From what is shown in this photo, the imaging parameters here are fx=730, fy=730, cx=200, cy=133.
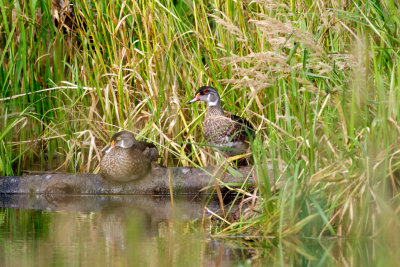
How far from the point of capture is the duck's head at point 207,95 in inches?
270

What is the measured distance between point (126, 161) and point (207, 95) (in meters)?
1.02

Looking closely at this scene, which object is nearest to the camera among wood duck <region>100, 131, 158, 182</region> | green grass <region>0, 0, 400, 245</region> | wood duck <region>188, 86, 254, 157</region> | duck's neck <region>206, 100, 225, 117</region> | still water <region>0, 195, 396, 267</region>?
still water <region>0, 195, 396, 267</region>

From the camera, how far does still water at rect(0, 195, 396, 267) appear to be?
364 cm

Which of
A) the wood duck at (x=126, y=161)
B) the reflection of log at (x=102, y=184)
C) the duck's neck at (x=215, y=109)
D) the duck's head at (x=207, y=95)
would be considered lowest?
the reflection of log at (x=102, y=184)

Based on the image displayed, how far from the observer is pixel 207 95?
6898 mm

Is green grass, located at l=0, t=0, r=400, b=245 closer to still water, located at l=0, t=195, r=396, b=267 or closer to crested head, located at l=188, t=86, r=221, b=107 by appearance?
crested head, located at l=188, t=86, r=221, b=107

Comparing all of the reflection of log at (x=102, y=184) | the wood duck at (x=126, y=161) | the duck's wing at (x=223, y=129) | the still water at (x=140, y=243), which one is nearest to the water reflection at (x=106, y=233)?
the still water at (x=140, y=243)

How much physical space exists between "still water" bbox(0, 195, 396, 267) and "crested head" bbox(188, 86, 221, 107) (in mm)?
1360

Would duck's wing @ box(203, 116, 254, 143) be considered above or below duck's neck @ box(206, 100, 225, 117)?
below

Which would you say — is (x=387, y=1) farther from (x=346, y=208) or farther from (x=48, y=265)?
(x=48, y=265)

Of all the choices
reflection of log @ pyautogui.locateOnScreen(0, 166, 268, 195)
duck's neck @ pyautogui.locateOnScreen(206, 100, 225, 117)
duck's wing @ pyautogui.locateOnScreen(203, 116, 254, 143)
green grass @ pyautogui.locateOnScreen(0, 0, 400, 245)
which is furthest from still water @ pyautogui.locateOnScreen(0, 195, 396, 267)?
duck's neck @ pyautogui.locateOnScreen(206, 100, 225, 117)

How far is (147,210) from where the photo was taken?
5648mm

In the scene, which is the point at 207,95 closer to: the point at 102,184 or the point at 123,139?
the point at 123,139

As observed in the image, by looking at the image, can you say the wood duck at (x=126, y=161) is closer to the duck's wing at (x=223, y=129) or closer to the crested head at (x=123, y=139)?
the crested head at (x=123, y=139)
